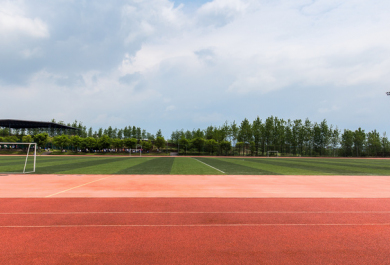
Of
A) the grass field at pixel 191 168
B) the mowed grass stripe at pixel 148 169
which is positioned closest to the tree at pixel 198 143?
the grass field at pixel 191 168

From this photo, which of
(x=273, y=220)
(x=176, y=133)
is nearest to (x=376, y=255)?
(x=273, y=220)

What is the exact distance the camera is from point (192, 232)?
245 inches

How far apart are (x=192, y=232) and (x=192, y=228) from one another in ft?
1.05

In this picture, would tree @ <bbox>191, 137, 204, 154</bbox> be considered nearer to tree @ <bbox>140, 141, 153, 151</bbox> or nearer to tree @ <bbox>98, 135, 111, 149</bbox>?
tree @ <bbox>140, 141, 153, 151</bbox>

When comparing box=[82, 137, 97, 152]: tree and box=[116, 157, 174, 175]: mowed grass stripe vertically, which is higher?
box=[82, 137, 97, 152]: tree

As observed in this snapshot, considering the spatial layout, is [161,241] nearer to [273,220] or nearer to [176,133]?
[273,220]

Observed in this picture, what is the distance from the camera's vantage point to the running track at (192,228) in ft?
16.0

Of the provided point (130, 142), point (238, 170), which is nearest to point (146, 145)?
point (130, 142)

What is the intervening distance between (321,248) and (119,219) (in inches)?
220

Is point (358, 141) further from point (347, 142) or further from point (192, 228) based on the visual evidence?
point (192, 228)

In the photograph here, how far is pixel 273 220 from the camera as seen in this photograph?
7.32m

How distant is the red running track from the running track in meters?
0.02

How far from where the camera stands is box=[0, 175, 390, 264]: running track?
192 inches

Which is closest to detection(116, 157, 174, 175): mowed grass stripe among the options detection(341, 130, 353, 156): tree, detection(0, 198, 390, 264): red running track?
detection(0, 198, 390, 264): red running track
